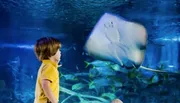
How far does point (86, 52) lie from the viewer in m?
4.01

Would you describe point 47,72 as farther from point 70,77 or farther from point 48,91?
point 70,77

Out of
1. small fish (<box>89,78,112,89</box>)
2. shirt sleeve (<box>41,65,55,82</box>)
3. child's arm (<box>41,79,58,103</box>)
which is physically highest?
shirt sleeve (<box>41,65,55,82</box>)

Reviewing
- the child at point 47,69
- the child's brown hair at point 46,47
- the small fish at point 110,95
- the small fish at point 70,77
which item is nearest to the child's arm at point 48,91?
the child at point 47,69

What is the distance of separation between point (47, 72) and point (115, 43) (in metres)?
1.57

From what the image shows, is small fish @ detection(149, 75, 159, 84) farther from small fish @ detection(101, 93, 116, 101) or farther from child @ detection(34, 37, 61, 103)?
child @ detection(34, 37, 61, 103)

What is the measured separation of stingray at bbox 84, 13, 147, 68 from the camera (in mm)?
4000

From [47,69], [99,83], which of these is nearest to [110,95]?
[99,83]

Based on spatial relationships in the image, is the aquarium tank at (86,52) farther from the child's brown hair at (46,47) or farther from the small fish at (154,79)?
the child's brown hair at (46,47)

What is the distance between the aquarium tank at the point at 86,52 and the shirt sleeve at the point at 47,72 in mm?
1392

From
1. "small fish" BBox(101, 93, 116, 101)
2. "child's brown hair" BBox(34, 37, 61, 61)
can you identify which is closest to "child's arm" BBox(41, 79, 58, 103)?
"child's brown hair" BBox(34, 37, 61, 61)

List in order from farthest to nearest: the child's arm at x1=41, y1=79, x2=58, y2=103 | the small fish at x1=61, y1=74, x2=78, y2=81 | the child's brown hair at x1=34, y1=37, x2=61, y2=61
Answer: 1. the small fish at x1=61, y1=74, x2=78, y2=81
2. the child's brown hair at x1=34, y1=37, x2=61, y2=61
3. the child's arm at x1=41, y1=79, x2=58, y2=103

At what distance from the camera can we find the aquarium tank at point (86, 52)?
400 cm

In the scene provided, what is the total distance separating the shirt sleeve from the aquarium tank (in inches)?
54.8

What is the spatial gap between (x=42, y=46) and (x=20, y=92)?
1.59m
